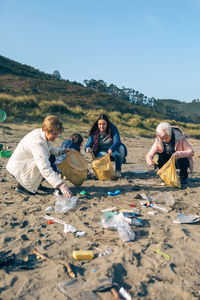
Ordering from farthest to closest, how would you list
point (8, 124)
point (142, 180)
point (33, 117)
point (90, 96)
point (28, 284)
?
1. point (90, 96)
2. point (33, 117)
3. point (8, 124)
4. point (142, 180)
5. point (28, 284)

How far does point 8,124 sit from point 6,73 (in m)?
27.9

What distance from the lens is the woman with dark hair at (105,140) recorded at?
4.72 m

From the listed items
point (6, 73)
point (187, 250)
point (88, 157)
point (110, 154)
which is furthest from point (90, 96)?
point (187, 250)

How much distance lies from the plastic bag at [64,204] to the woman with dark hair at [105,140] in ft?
4.77

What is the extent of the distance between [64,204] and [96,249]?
1.05 meters

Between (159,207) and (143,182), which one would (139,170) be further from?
(159,207)

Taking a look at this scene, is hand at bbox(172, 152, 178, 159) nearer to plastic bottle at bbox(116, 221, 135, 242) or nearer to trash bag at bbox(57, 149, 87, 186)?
trash bag at bbox(57, 149, 87, 186)

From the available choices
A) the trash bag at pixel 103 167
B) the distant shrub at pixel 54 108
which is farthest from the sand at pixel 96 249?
the distant shrub at pixel 54 108

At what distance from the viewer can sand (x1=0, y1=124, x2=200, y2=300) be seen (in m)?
1.94

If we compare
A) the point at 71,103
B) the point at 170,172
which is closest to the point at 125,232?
the point at 170,172

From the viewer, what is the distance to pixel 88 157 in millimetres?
6801

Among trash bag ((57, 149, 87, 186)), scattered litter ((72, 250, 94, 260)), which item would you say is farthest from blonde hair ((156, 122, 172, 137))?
scattered litter ((72, 250, 94, 260))

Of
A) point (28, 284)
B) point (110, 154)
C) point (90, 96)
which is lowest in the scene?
point (28, 284)

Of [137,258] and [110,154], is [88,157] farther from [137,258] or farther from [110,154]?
[137,258]
